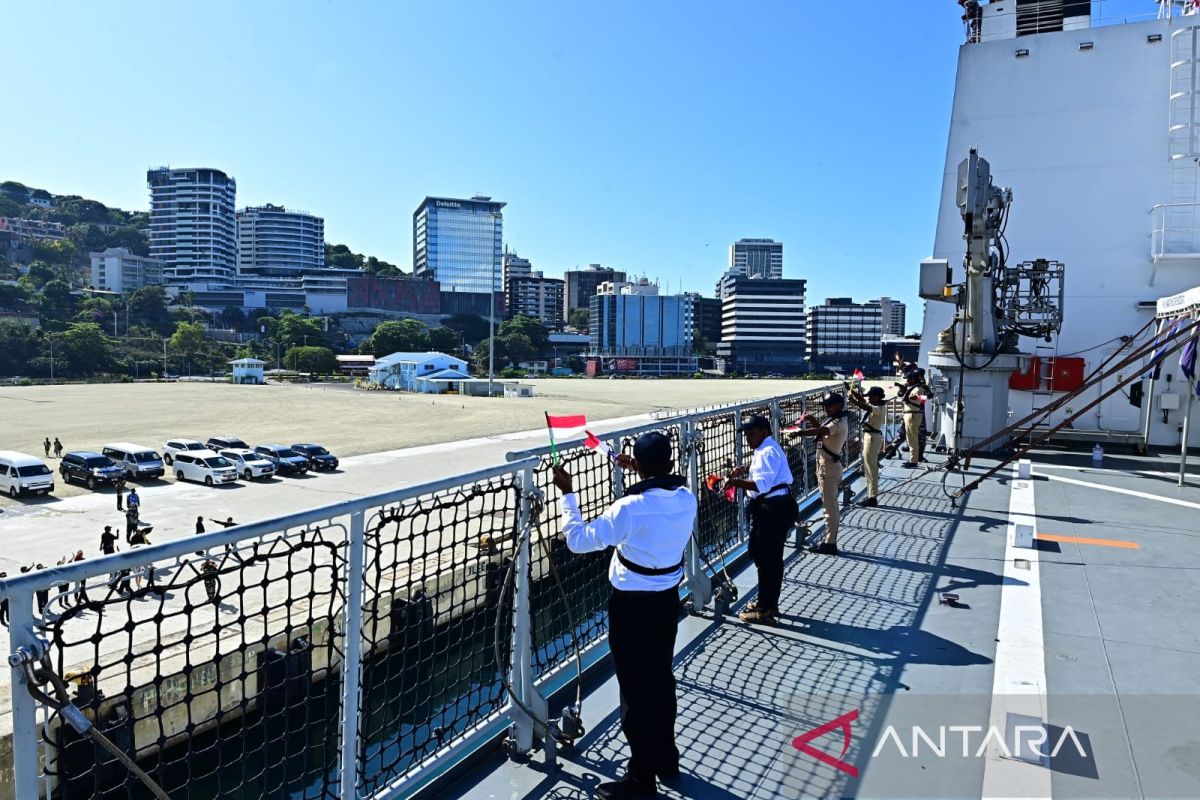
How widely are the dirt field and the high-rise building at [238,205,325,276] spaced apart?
409 ft

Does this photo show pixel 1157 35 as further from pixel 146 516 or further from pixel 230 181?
pixel 230 181

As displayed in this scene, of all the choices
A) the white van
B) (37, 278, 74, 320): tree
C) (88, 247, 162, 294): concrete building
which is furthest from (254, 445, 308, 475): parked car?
(88, 247, 162, 294): concrete building

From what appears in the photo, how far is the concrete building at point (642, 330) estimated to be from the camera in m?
151

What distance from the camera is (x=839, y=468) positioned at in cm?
661

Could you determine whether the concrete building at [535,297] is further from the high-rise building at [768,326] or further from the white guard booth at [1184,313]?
the white guard booth at [1184,313]

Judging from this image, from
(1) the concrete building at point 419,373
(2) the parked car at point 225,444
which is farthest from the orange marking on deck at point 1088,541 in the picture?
(1) the concrete building at point 419,373

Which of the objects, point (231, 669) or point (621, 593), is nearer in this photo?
point (621, 593)

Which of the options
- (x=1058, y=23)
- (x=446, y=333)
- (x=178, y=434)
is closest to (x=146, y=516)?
(x=178, y=434)

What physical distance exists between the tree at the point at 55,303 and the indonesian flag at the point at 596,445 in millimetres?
141762

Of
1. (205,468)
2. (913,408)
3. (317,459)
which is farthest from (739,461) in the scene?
(317,459)

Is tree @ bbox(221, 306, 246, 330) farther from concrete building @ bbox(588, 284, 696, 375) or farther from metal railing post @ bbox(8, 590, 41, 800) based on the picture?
metal railing post @ bbox(8, 590, 41, 800)

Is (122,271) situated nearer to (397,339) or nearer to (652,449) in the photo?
(397,339)

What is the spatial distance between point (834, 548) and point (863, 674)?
8.61ft

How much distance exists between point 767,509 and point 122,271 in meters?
196
